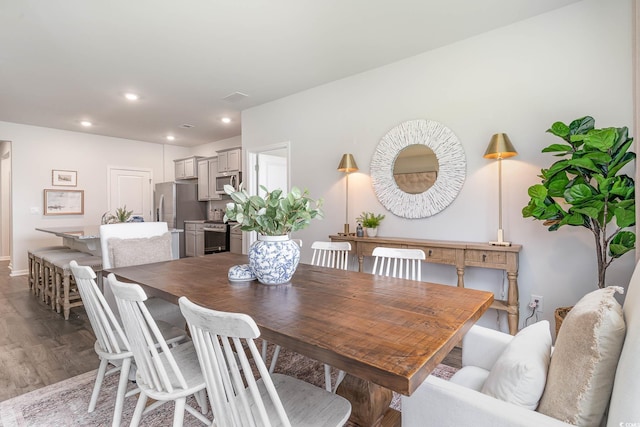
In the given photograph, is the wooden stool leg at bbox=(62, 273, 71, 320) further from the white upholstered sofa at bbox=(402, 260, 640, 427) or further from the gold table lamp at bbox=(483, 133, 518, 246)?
the gold table lamp at bbox=(483, 133, 518, 246)

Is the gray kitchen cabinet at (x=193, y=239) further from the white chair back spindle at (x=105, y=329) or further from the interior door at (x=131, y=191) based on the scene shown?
the white chair back spindle at (x=105, y=329)

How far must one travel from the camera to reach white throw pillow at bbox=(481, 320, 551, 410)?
Result: 36.7 inches

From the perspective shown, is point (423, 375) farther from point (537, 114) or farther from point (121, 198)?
point (121, 198)

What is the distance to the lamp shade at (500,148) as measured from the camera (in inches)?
99.0

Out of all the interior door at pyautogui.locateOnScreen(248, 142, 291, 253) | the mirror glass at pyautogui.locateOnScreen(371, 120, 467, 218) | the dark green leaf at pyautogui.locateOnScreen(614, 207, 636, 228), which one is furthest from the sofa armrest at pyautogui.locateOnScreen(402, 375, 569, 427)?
the interior door at pyautogui.locateOnScreen(248, 142, 291, 253)

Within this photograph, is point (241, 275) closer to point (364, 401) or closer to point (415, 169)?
point (364, 401)

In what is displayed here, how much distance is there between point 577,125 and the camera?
208 centimetres

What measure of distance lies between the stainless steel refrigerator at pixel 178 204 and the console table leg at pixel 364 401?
6.09 meters

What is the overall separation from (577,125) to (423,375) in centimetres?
215

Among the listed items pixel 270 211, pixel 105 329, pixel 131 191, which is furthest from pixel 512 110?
pixel 131 191

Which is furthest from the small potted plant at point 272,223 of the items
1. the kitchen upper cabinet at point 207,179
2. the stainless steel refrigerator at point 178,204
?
the stainless steel refrigerator at point 178,204

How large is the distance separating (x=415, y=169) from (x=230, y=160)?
3.89m

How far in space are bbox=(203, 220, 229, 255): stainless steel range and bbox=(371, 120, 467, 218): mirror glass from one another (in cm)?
349

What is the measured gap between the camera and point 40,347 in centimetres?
269
